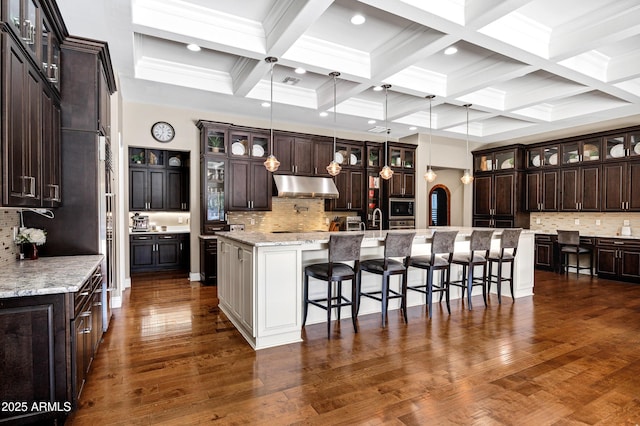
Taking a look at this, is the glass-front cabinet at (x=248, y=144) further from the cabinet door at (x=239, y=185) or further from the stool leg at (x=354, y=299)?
the stool leg at (x=354, y=299)

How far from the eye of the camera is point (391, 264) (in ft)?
12.9

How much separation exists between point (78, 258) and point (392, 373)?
2718mm

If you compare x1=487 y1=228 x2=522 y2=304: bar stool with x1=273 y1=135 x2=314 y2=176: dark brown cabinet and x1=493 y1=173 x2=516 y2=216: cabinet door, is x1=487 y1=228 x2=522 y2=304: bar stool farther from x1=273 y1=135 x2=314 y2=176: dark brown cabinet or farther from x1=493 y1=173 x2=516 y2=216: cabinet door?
x1=273 y1=135 x2=314 y2=176: dark brown cabinet

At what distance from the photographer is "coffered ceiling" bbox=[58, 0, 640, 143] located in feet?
11.3

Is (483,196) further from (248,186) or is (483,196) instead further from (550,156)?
(248,186)

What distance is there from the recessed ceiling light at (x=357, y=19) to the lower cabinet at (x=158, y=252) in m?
5.44

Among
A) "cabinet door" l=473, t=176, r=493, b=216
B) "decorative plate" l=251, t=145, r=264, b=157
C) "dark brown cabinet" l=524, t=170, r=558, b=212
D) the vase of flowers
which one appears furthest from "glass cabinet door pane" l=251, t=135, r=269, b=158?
"dark brown cabinet" l=524, t=170, r=558, b=212

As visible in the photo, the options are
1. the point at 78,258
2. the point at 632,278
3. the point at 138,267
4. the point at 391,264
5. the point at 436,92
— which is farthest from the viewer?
the point at 138,267

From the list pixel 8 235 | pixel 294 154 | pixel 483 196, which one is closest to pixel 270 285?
pixel 8 235

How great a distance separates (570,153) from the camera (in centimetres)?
730

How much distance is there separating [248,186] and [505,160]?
6.06 m

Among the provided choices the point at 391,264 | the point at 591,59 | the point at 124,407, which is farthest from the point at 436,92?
the point at 124,407

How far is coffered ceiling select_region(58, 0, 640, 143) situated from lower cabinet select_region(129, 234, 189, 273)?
2.74m

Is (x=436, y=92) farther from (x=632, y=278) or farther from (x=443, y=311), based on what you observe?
(x=632, y=278)
